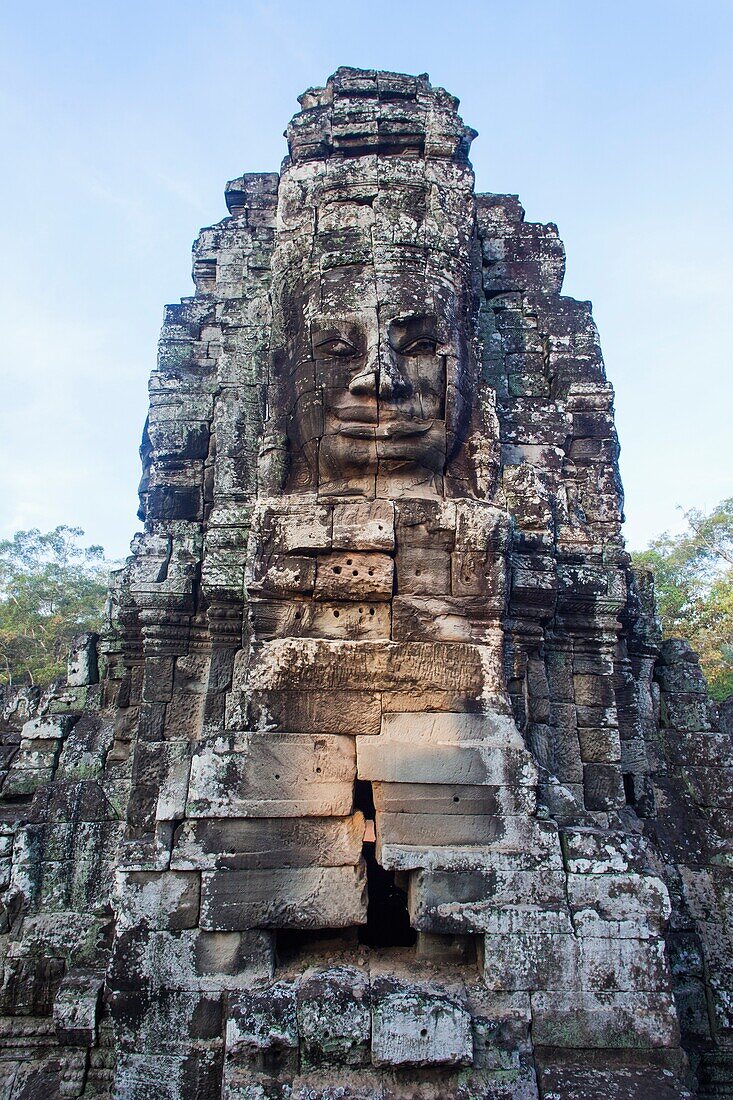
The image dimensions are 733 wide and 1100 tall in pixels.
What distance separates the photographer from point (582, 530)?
5.31 metres

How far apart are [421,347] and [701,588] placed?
2051cm

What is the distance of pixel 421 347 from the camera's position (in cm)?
466

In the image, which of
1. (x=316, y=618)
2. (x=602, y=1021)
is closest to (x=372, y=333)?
(x=316, y=618)

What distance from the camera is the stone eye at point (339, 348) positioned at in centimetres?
457

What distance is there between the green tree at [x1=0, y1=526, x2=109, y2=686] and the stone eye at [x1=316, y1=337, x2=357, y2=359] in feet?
Result: 62.6

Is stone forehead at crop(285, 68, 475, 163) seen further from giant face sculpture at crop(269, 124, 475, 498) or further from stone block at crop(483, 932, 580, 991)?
stone block at crop(483, 932, 580, 991)

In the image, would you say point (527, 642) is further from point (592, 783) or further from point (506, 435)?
point (506, 435)

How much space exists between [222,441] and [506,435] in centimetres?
213

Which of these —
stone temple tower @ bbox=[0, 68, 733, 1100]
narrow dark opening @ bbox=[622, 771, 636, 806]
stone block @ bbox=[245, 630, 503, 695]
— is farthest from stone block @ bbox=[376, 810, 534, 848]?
narrow dark opening @ bbox=[622, 771, 636, 806]

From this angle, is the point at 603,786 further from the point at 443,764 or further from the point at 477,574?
the point at 477,574

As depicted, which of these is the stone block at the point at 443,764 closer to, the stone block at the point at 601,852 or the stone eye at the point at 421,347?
the stone block at the point at 601,852

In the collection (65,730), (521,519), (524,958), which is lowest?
(524,958)

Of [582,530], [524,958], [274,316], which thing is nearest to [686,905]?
[524,958]

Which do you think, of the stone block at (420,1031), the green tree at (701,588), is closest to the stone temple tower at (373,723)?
the stone block at (420,1031)
